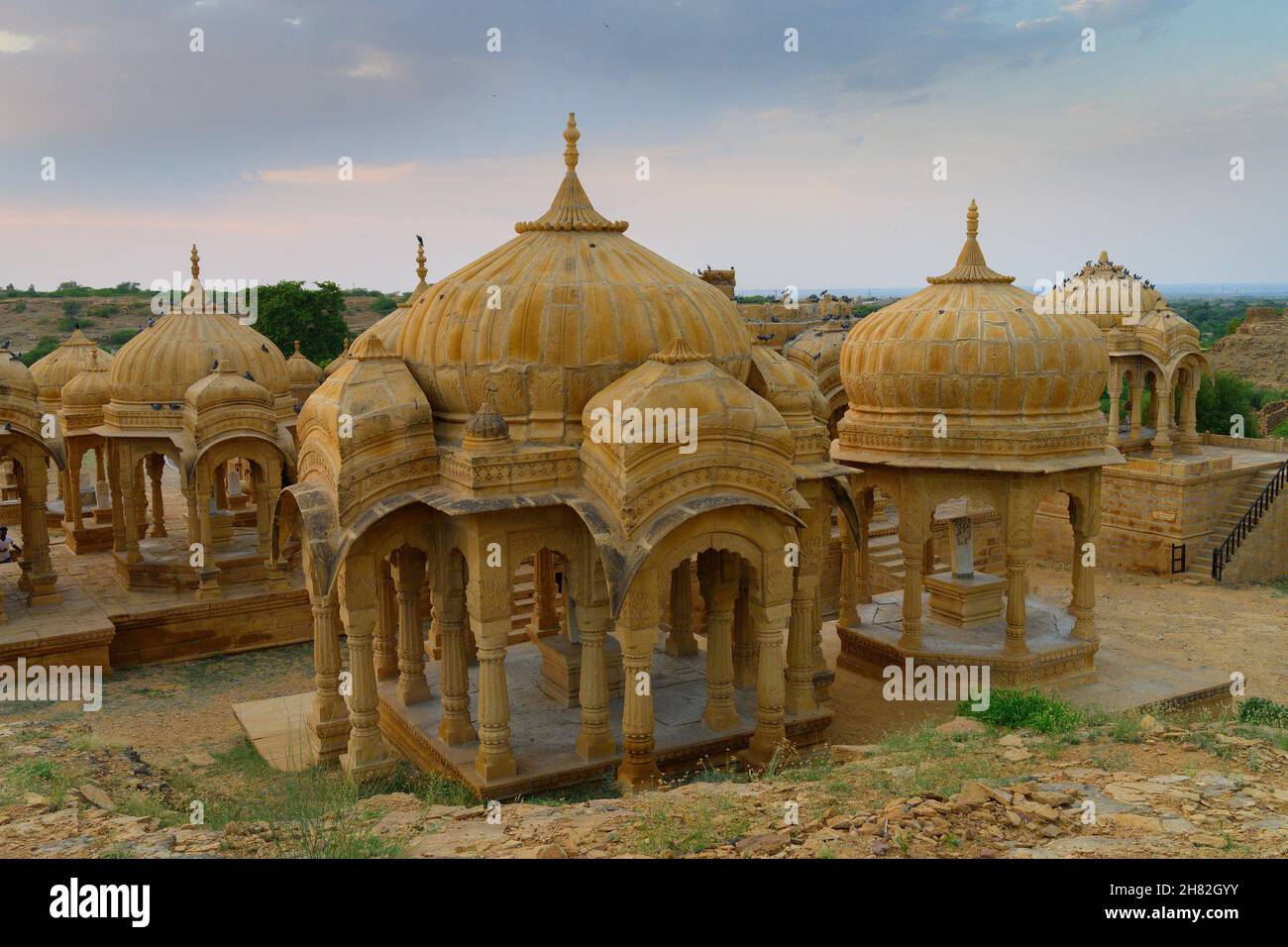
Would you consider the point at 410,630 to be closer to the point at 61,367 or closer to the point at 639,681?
the point at 639,681

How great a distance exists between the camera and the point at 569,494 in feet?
40.8

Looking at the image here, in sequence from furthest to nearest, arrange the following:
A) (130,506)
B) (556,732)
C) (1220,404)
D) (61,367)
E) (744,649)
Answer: (1220,404) → (61,367) → (130,506) → (744,649) → (556,732)

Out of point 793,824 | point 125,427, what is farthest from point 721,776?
point 125,427

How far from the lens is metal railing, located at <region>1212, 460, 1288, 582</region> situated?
26562 millimetres

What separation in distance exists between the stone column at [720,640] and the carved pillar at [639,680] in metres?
1.21

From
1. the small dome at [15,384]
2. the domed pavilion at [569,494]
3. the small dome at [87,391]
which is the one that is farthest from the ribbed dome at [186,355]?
the domed pavilion at [569,494]

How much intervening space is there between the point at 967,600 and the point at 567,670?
7.46 meters

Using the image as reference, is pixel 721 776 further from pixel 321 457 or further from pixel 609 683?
pixel 321 457

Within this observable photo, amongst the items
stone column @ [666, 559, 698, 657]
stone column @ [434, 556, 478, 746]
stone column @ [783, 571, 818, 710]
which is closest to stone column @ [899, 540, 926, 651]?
stone column @ [666, 559, 698, 657]

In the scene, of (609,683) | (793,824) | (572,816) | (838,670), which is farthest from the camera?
(838,670)

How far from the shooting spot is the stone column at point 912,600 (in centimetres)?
1744

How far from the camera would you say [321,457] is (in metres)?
12.9

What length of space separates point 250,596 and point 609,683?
9.02 metres

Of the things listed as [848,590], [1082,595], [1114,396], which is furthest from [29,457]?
[1114,396]
